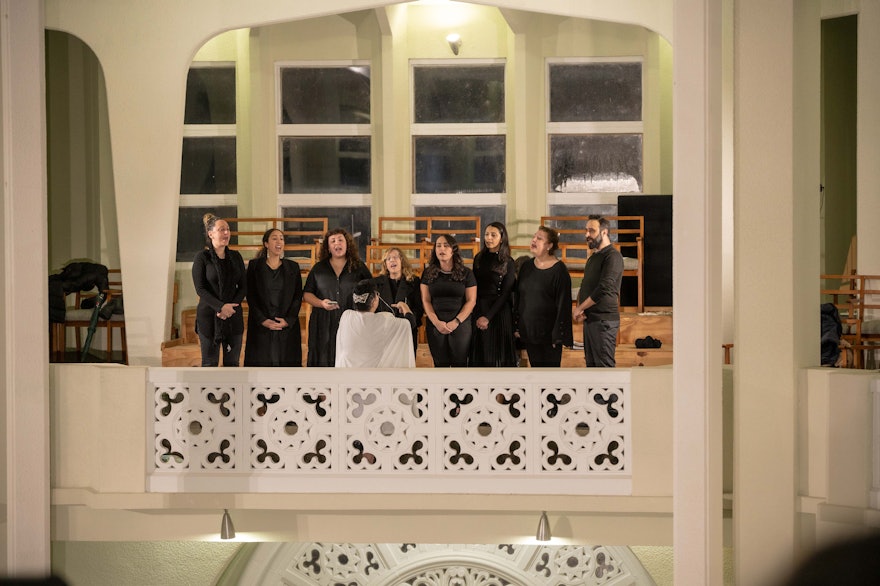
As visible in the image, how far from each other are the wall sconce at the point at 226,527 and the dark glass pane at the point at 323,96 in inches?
227

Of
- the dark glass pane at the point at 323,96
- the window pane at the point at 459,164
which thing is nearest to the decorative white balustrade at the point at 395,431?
the window pane at the point at 459,164

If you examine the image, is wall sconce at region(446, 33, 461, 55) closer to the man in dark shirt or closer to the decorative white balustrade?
the man in dark shirt

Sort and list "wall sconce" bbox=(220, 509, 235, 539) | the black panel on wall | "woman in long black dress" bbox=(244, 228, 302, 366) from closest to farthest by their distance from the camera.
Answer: "wall sconce" bbox=(220, 509, 235, 539) → "woman in long black dress" bbox=(244, 228, 302, 366) → the black panel on wall

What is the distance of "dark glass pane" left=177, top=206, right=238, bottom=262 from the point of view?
11336 mm

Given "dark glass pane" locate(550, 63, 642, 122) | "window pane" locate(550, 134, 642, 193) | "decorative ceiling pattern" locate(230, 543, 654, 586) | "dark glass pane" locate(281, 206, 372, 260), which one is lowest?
"decorative ceiling pattern" locate(230, 543, 654, 586)

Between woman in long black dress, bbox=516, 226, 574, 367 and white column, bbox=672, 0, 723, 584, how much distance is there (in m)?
1.17

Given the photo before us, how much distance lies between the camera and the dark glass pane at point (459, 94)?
11234 mm

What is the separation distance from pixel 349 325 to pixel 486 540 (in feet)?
5.23

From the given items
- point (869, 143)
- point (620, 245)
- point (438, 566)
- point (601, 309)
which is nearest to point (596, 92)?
point (620, 245)

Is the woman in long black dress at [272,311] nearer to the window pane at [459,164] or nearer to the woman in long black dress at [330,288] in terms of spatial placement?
the woman in long black dress at [330,288]

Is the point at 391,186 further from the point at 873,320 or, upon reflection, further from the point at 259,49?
the point at 873,320

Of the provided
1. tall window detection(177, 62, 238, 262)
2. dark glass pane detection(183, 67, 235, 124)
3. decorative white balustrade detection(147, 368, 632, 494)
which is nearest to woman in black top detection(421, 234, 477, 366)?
decorative white balustrade detection(147, 368, 632, 494)

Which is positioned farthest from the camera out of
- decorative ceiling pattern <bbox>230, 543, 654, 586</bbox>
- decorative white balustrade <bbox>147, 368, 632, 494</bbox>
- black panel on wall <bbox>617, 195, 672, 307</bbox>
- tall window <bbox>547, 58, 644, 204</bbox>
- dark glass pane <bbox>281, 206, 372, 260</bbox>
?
dark glass pane <bbox>281, 206, 372, 260</bbox>

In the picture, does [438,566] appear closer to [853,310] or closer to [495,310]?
[495,310]
